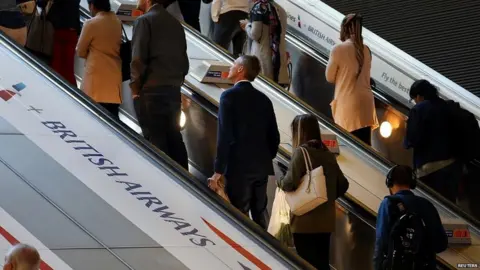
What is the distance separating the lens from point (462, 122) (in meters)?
9.74

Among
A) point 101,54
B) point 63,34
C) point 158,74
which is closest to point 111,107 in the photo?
point 101,54

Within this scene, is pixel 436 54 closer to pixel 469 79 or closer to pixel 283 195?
pixel 469 79

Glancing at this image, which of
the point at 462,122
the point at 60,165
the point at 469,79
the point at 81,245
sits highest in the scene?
the point at 469,79

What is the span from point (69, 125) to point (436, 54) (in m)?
A: 6.96

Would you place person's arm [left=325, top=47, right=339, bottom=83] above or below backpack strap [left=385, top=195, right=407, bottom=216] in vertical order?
above

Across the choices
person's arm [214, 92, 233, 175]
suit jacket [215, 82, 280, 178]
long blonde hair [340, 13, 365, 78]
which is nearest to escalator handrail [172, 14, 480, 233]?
long blonde hair [340, 13, 365, 78]

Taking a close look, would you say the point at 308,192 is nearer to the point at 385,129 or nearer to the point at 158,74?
the point at 158,74

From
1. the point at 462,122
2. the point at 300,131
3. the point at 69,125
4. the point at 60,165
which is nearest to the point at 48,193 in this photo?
the point at 60,165

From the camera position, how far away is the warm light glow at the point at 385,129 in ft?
38.7

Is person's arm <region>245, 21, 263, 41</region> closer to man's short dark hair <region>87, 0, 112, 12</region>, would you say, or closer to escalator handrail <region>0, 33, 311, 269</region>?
man's short dark hair <region>87, 0, 112, 12</region>

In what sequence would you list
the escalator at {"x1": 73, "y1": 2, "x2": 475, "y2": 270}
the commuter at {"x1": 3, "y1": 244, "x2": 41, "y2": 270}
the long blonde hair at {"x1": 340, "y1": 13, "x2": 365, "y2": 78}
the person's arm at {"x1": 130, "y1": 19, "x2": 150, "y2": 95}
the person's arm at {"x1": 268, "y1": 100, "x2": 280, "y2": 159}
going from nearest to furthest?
the commuter at {"x1": 3, "y1": 244, "x2": 41, "y2": 270}
the person's arm at {"x1": 268, "y1": 100, "x2": 280, "y2": 159}
the person's arm at {"x1": 130, "y1": 19, "x2": 150, "y2": 95}
the escalator at {"x1": 73, "y1": 2, "x2": 475, "y2": 270}
the long blonde hair at {"x1": 340, "y1": 13, "x2": 365, "y2": 78}

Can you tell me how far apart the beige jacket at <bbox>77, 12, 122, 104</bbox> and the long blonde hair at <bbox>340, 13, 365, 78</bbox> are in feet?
6.55

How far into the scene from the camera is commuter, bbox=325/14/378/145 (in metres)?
9.73

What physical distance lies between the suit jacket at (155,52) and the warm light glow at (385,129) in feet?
13.2
